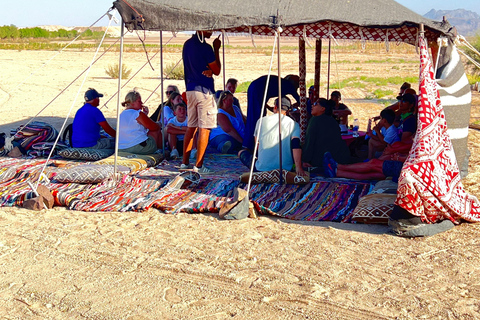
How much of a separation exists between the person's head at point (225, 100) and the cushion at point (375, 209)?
3164 mm

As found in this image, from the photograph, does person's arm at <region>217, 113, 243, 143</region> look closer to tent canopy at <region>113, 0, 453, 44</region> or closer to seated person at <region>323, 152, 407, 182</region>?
seated person at <region>323, 152, 407, 182</region>

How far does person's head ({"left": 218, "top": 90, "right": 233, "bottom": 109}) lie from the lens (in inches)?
316

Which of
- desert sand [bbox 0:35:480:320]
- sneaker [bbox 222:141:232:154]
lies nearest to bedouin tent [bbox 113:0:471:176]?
desert sand [bbox 0:35:480:320]

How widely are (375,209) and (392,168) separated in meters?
0.97

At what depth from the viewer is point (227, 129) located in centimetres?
800

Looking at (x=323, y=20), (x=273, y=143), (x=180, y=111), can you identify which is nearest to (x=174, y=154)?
(x=180, y=111)

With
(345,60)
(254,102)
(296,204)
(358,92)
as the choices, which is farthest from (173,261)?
(345,60)

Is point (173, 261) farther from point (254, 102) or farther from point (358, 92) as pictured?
point (358, 92)

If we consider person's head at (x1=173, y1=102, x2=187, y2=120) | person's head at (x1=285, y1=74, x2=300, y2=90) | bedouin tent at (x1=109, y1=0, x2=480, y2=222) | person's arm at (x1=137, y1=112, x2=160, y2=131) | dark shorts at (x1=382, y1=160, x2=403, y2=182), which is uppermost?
bedouin tent at (x1=109, y1=0, x2=480, y2=222)

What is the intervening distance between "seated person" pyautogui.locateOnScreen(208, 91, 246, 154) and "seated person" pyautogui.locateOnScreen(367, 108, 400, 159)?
189 cm

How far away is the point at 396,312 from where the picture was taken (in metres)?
3.59

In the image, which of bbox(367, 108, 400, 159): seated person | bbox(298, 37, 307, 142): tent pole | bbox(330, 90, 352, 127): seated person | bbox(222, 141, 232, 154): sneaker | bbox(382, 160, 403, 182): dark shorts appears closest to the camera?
→ bbox(382, 160, 403, 182): dark shorts

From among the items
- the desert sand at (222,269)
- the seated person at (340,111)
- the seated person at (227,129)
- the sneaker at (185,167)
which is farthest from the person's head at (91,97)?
the seated person at (340,111)

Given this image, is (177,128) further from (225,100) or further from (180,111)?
(225,100)
